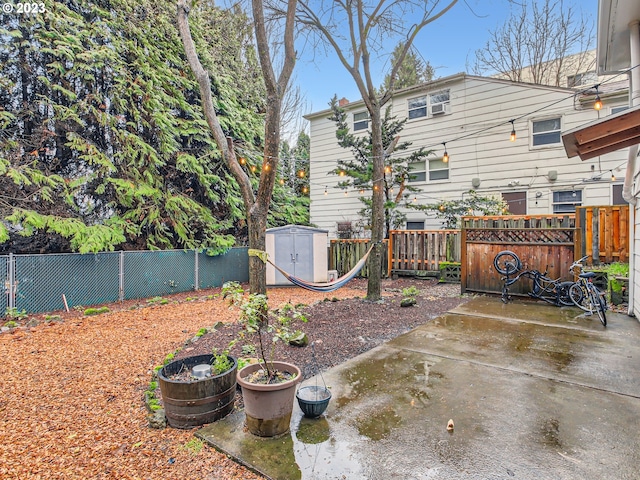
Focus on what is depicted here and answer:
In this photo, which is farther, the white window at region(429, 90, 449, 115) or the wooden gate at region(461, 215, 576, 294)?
the white window at region(429, 90, 449, 115)

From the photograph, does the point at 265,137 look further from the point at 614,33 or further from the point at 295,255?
the point at 295,255

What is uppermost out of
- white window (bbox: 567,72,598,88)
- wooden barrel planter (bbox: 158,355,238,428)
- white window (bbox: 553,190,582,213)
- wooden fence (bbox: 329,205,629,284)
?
white window (bbox: 567,72,598,88)

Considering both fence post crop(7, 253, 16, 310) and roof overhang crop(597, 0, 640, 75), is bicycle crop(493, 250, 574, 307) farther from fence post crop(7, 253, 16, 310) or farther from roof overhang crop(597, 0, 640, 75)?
fence post crop(7, 253, 16, 310)

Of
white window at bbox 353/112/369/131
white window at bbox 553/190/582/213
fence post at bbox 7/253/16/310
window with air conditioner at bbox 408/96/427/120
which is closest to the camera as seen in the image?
fence post at bbox 7/253/16/310

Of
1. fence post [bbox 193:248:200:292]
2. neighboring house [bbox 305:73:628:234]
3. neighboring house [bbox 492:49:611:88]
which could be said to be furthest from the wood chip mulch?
neighboring house [bbox 492:49:611:88]

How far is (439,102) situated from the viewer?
11.0 metres

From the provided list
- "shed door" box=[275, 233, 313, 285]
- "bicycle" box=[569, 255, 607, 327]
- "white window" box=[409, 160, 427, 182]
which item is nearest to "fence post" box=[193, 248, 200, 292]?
"shed door" box=[275, 233, 313, 285]

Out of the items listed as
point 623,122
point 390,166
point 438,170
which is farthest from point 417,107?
point 623,122

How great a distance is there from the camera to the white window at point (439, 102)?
35.7ft

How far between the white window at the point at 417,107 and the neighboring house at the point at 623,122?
6.02 metres

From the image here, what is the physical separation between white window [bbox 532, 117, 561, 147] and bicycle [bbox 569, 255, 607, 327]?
189 inches

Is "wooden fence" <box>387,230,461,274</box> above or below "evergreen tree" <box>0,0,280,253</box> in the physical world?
below

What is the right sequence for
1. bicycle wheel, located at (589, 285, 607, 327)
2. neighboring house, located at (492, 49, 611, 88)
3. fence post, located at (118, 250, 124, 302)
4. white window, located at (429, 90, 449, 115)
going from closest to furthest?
bicycle wheel, located at (589, 285, 607, 327), fence post, located at (118, 250, 124, 302), white window, located at (429, 90, 449, 115), neighboring house, located at (492, 49, 611, 88)

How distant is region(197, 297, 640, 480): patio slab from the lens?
1866mm
